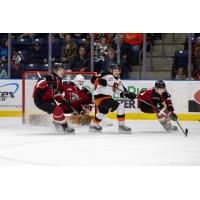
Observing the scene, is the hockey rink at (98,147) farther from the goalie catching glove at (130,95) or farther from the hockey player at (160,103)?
the goalie catching glove at (130,95)

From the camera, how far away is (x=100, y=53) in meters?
10.9

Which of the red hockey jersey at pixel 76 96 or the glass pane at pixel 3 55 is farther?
the glass pane at pixel 3 55

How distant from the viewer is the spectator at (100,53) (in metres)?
10.9

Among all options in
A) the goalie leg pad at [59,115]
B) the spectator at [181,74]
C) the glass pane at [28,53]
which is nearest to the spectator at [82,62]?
the glass pane at [28,53]

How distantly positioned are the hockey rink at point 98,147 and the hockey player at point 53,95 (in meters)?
0.19

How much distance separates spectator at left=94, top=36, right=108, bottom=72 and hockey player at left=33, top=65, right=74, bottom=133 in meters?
2.58

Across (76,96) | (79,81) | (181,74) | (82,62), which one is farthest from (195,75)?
(76,96)

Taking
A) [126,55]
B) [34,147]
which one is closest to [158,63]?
[126,55]

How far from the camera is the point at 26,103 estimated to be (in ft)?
34.0

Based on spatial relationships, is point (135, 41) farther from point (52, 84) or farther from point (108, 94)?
point (52, 84)

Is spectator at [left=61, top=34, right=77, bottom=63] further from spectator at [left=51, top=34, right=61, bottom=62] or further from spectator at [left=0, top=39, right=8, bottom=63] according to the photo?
spectator at [left=0, top=39, right=8, bottom=63]

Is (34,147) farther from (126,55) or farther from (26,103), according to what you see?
(126,55)

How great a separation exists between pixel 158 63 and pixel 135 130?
8.39ft

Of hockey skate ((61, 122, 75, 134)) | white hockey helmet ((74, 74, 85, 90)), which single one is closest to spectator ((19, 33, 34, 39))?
white hockey helmet ((74, 74, 85, 90))
